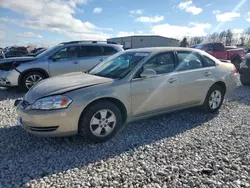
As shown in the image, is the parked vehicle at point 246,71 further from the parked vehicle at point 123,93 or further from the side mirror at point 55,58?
the side mirror at point 55,58

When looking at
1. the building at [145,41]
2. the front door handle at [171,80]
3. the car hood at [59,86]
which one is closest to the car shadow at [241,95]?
the front door handle at [171,80]

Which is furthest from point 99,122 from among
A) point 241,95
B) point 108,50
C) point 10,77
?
point 241,95

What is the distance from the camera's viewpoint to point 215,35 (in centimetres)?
7931

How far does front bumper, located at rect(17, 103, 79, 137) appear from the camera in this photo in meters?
3.04

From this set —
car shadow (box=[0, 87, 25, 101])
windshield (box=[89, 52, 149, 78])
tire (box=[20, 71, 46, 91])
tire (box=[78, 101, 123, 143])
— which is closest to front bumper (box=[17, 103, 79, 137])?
tire (box=[78, 101, 123, 143])

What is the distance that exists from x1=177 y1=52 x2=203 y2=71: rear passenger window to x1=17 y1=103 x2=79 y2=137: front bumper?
226cm

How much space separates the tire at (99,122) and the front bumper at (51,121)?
13 centimetres

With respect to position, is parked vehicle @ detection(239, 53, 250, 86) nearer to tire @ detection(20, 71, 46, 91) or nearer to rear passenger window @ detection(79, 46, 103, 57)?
rear passenger window @ detection(79, 46, 103, 57)

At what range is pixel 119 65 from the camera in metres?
4.03

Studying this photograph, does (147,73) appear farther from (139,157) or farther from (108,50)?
(108,50)

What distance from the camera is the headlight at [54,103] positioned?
3055mm

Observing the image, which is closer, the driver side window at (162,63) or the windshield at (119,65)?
the windshield at (119,65)

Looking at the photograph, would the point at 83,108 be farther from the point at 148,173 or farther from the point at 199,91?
the point at 199,91

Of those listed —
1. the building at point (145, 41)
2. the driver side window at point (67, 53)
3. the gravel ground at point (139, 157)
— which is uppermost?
the building at point (145, 41)
